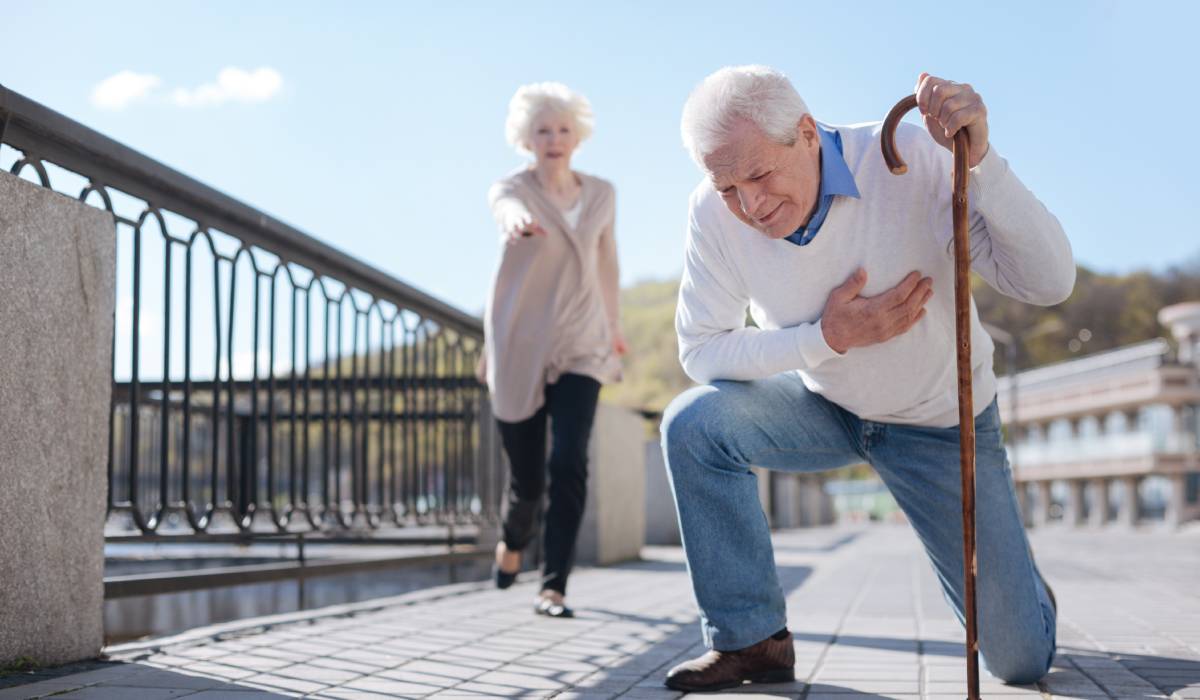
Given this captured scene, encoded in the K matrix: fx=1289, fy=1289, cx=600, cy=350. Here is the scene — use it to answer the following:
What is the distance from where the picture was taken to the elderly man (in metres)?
2.90

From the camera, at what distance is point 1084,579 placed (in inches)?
320

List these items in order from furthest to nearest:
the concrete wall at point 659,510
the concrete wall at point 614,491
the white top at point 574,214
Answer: the concrete wall at point 659,510
the concrete wall at point 614,491
the white top at point 574,214

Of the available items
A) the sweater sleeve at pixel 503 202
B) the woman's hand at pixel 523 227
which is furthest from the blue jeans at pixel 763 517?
the sweater sleeve at pixel 503 202

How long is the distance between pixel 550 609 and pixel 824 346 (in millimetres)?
2501

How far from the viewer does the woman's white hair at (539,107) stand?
518cm

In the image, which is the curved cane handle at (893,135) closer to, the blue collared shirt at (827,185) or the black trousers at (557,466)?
the blue collared shirt at (827,185)

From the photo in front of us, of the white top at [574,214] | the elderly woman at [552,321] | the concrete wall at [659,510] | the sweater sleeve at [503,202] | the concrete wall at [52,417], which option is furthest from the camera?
the concrete wall at [659,510]

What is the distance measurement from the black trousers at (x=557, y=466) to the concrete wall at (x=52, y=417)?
1984mm

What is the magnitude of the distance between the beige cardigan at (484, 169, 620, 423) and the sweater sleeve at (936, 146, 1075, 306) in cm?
239

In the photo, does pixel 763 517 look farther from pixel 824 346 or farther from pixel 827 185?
pixel 827 185

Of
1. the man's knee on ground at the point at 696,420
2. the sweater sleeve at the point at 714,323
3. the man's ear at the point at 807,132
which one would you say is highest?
the man's ear at the point at 807,132

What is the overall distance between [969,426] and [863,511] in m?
89.2

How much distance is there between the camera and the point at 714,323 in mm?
3240

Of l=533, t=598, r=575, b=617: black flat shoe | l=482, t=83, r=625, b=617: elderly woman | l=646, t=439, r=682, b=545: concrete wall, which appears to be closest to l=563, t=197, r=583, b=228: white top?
l=482, t=83, r=625, b=617: elderly woman
